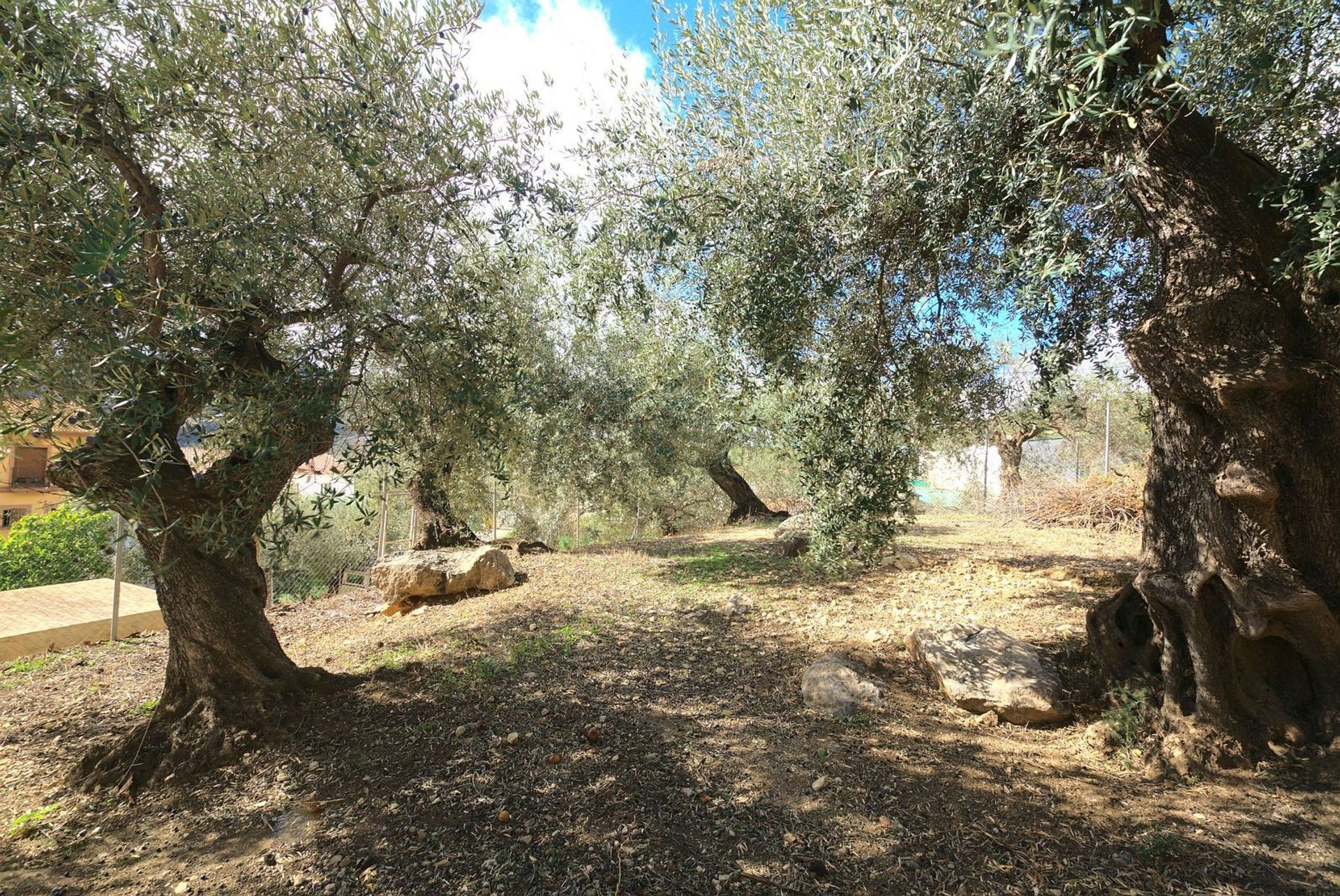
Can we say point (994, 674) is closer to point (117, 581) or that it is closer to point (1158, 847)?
point (1158, 847)

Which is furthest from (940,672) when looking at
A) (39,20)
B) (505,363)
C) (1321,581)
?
(39,20)

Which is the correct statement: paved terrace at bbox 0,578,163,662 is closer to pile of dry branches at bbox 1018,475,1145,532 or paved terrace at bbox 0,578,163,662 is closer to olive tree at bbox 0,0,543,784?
olive tree at bbox 0,0,543,784

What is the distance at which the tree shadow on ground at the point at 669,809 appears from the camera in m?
2.80

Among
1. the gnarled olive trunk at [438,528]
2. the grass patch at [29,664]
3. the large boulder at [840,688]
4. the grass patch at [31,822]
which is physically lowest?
the grass patch at [31,822]

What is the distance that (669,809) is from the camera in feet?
10.8

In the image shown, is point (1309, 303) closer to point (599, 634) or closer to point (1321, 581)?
point (1321, 581)

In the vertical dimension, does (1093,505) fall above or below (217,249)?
below

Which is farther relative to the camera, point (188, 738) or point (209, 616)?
point (209, 616)

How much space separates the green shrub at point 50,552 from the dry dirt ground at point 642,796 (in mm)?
6856

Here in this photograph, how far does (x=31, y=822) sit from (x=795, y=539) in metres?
8.29

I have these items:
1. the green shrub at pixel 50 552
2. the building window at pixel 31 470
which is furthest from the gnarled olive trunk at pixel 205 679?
the building window at pixel 31 470

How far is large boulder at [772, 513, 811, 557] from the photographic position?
377 inches

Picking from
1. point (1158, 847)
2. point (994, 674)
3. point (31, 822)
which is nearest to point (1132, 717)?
point (994, 674)

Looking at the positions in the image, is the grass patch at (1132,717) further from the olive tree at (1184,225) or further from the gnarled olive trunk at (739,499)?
the gnarled olive trunk at (739,499)
